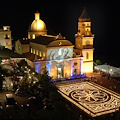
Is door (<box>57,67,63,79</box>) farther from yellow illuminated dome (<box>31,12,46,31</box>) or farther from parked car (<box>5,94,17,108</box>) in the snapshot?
parked car (<box>5,94,17,108</box>)

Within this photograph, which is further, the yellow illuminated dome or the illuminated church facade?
the yellow illuminated dome

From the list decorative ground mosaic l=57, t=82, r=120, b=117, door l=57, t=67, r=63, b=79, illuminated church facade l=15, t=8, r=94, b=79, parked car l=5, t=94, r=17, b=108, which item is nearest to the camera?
parked car l=5, t=94, r=17, b=108

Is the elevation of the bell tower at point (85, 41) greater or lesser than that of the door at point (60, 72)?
greater

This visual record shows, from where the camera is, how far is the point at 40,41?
3841 cm

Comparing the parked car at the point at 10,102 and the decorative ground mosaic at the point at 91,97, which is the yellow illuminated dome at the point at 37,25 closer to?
the decorative ground mosaic at the point at 91,97

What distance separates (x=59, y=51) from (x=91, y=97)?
1089 centimetres

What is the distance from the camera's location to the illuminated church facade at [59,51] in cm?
3588

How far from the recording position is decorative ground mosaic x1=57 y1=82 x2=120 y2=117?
25.2 metres

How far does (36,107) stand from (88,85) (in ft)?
48.9

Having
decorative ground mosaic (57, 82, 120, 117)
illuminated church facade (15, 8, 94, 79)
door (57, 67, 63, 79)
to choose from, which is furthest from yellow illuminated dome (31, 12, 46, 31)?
decorative ground mosaic (57, 82, 120, 117)

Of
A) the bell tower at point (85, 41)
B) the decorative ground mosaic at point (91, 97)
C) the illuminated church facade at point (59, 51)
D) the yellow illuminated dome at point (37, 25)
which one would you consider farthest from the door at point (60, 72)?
the yellow illuminated dome at point (37, 25)

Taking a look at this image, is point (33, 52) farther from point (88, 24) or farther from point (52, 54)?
point (88, 24)

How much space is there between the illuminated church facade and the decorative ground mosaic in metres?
3.91

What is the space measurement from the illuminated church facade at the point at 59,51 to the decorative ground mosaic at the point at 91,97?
3.91 metres
